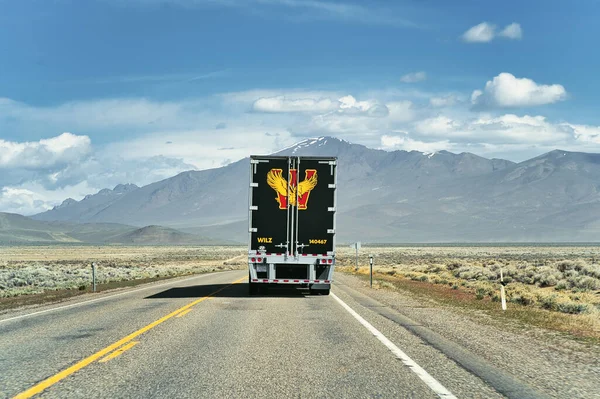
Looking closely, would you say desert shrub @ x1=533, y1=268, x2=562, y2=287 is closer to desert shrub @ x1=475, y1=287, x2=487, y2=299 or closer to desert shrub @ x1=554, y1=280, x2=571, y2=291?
desert shrub @ x1=554, y1=280, x2=571, y2=291

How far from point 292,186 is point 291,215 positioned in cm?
91

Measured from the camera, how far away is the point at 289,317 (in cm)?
1438

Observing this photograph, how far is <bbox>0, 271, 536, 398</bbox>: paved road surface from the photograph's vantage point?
7168 mm

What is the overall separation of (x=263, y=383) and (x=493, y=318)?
898 cm

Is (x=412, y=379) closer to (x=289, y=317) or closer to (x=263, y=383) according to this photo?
(x=263, y=383)

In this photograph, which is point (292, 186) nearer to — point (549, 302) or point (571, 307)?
point (549, 302)

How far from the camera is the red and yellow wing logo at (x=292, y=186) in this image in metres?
19.6

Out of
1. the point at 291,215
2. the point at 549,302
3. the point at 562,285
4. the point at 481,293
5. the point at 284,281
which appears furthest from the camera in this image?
the point at 562,285

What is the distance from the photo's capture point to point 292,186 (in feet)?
64.6

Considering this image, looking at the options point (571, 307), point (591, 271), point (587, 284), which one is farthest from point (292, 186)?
point (591, 271)

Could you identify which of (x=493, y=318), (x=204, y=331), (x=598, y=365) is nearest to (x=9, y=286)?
(x=204, y=331)

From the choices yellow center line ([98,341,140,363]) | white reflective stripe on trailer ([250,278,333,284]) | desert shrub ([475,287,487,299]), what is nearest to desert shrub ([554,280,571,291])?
desert shrub ([475,287,487,299])

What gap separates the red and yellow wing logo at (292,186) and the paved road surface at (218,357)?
4.94 metres

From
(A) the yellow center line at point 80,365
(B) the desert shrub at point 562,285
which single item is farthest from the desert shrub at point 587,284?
(A) the yellow center line at point 80,365
